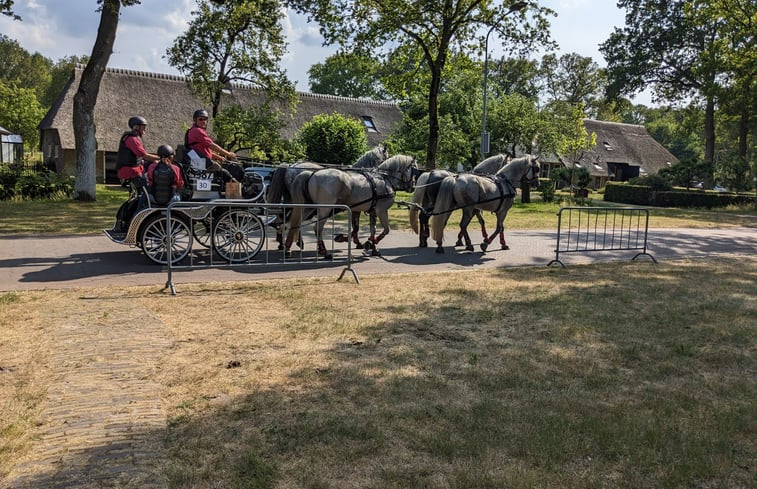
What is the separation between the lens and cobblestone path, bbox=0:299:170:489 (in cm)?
335

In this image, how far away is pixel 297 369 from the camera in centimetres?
517

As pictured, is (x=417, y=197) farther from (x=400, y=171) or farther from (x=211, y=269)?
(x=211, y=269)

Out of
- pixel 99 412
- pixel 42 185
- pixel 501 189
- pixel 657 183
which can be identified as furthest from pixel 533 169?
pixel 657 183

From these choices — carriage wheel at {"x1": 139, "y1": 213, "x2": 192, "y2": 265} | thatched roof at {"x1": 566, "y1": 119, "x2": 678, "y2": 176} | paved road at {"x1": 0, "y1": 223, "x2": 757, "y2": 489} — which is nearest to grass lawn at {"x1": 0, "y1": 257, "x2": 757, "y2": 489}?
paved road at {"x1": 0, "y1": 223, "x2": 757, "y2": 489}

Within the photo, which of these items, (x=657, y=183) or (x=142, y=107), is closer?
→ (x=657, y=183)

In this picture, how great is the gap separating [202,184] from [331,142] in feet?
66.5

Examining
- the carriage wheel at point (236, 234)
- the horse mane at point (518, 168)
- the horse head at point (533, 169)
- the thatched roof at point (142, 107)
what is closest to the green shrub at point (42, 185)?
the thatched roof at point (142, 107)

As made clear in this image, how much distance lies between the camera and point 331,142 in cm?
3011

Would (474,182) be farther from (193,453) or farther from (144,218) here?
(193,453)

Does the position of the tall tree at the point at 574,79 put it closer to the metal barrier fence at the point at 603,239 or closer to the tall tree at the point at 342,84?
the tall tree at the point at 342,84

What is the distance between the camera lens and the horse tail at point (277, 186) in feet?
36.6

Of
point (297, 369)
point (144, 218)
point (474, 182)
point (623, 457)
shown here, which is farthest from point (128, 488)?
point (474, 182)

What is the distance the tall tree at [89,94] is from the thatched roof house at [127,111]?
47.1 feet

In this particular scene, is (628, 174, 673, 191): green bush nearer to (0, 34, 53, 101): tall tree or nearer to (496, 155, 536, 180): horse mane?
(496, 155, 536, 180): horse mane
